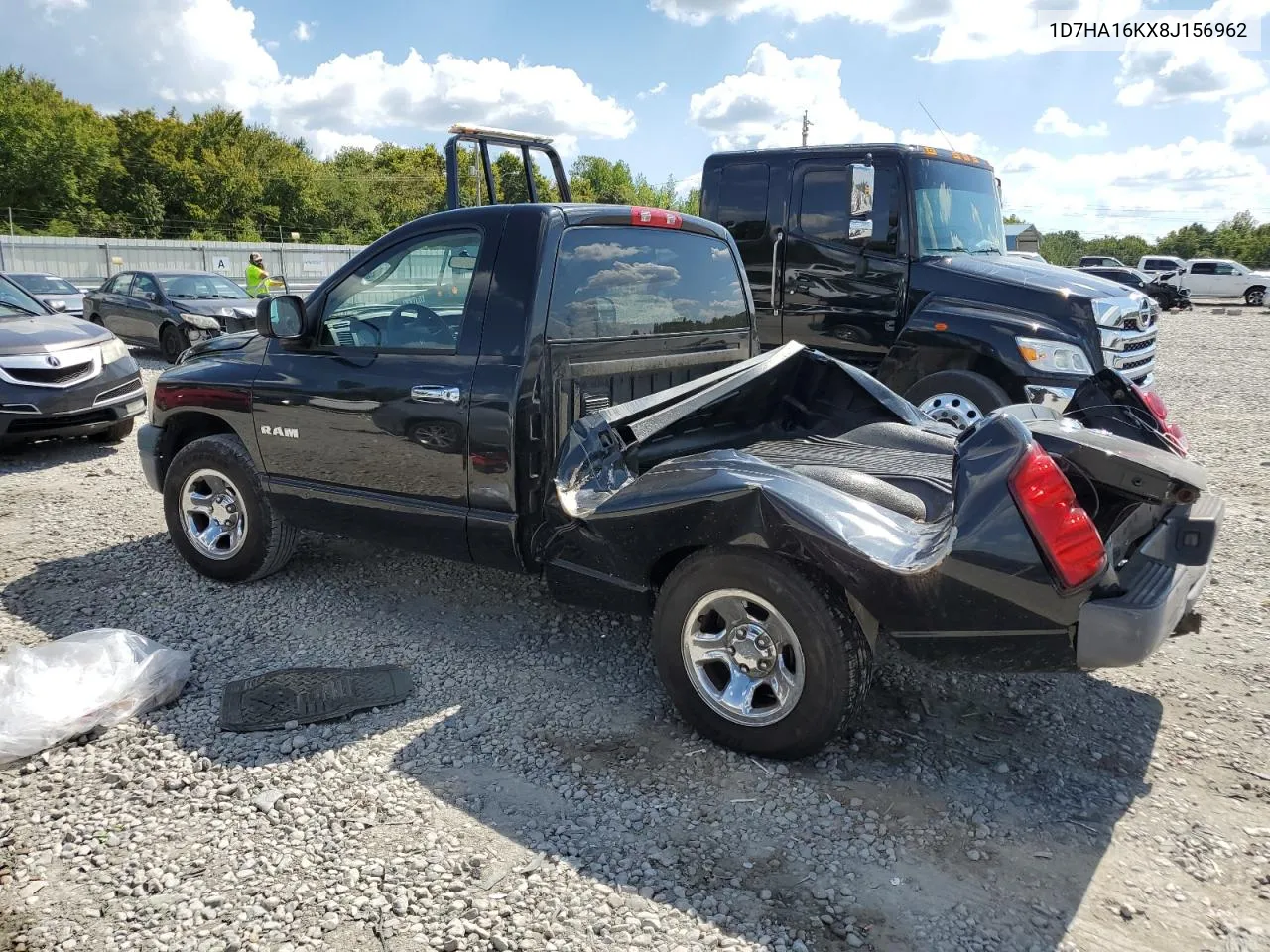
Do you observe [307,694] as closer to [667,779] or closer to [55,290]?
[667,779]

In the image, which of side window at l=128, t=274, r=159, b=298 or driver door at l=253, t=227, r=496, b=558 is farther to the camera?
side window at l=128, t=274, r=159, b=298

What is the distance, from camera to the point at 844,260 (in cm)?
740

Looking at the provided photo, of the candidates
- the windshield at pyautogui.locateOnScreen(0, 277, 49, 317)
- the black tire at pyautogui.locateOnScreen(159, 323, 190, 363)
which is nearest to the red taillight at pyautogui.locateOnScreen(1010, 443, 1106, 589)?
the windshield at pyautogui.locateOnScreen(0, 277, 49, 317)

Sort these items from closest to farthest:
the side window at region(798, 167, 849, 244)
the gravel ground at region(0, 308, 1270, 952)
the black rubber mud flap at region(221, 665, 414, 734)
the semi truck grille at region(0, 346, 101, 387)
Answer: the gravel ground at region(0, 308, 1270, 952)
the black rubber mud flap at region(221, 665, 414, 734)
the side window at region(798, 167, 849, 244)
the semi truck grille at region(0, 346, 101, 387)

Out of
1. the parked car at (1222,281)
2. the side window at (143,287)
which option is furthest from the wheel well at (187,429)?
the parked car at (1222,281)

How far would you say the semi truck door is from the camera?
720cm

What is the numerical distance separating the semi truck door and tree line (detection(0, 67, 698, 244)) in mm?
39349

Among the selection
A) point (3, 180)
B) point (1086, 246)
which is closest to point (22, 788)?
point (3, 180)

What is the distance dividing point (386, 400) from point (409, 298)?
0.50 m

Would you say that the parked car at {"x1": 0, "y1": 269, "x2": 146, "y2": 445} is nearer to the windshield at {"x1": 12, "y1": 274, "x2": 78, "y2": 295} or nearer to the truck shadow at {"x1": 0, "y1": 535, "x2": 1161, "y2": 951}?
the truck shadow at {"x1": 0, "y1": 535, "x2": 1161, "y2": 951}

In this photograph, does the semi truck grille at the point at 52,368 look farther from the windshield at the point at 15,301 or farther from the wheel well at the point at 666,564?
the wheel well at the point at 666,564

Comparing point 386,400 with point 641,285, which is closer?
point 386,400

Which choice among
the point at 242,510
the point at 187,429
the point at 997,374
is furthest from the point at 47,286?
the point at 997,374

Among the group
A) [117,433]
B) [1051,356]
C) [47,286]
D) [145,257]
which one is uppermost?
[145,257]
